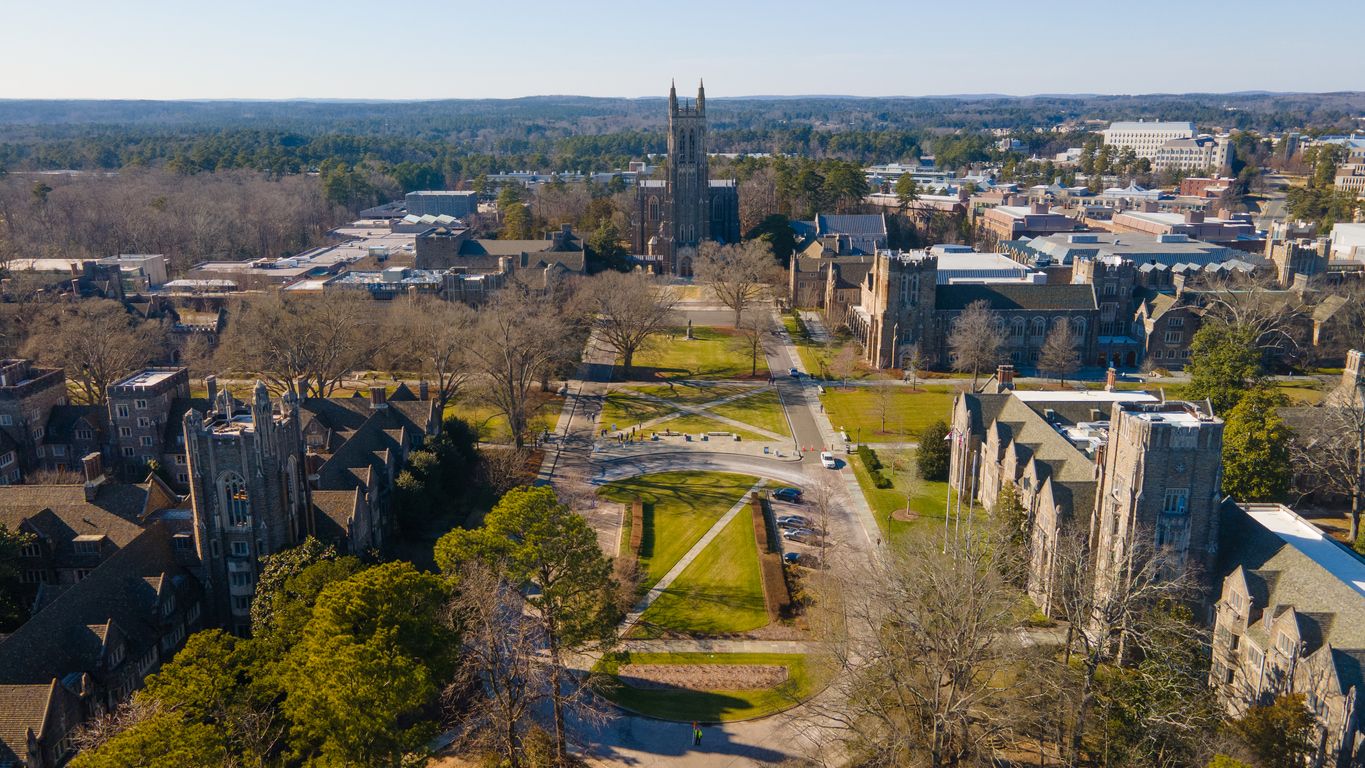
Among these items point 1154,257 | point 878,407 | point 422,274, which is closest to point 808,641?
point 878,407

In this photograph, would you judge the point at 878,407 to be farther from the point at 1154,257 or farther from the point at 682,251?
the point at 682,251

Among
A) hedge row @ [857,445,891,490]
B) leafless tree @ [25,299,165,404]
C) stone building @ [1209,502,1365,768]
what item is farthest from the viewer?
leafless tree @ [25,299,165,404]

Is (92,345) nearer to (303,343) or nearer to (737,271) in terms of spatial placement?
(303,343)

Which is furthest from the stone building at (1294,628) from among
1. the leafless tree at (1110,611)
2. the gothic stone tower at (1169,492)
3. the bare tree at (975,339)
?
the bare tree at (975,339)

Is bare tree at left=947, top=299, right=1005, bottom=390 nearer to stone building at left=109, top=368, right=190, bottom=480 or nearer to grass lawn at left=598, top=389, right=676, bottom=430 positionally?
grass lawn at left=598, top=389, right=676, bottom=430

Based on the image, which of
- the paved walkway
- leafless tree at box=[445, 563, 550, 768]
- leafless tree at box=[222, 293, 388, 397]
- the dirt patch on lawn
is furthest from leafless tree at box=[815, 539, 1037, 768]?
leafless tree at box=[222, 293, 388, 397]

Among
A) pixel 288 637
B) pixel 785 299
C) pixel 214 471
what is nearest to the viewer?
pixel 288 637
